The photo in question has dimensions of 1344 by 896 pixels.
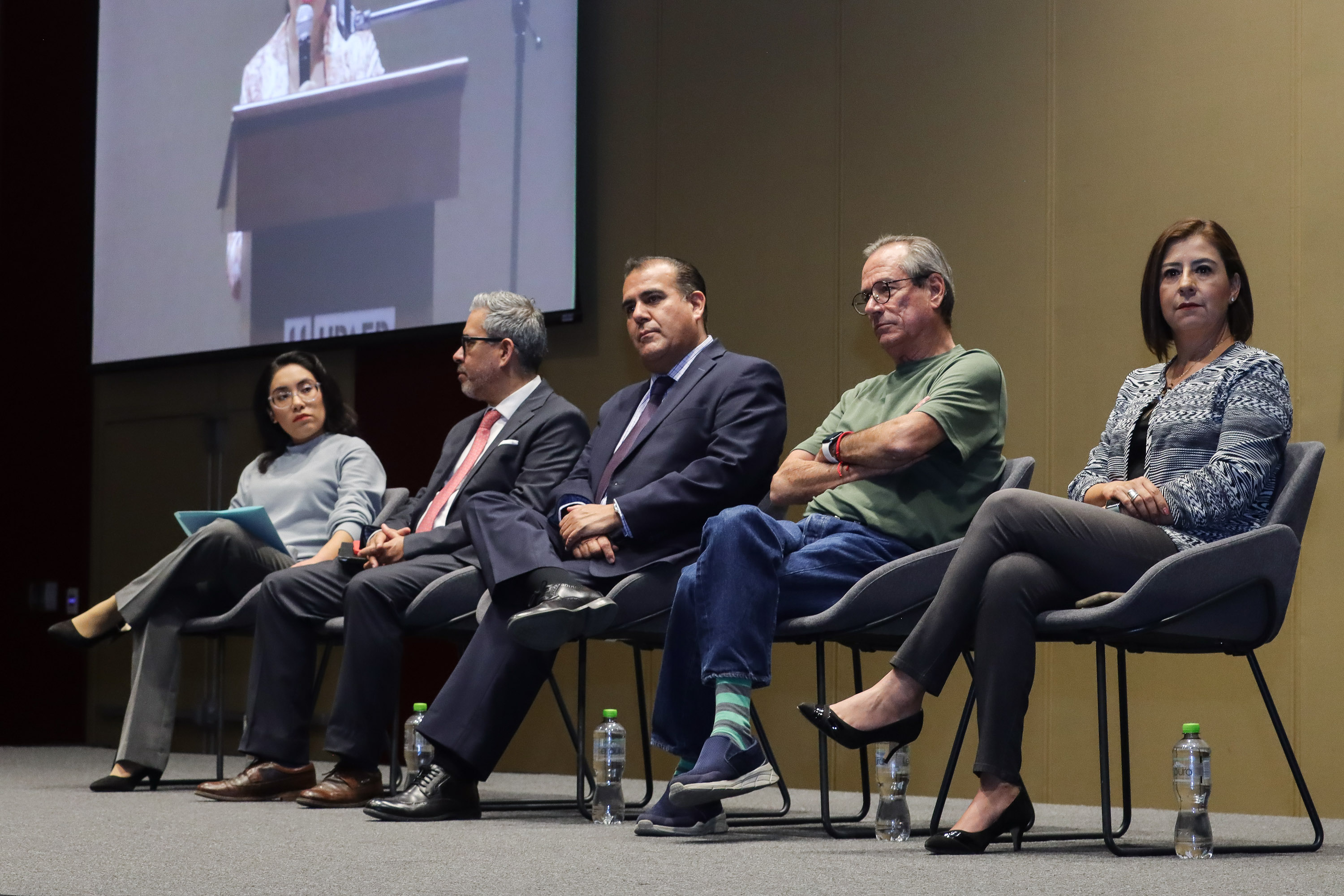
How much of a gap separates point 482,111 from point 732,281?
1.15 meters

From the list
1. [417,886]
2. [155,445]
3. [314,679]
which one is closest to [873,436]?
[417,886]

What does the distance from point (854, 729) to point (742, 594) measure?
12.5 inches

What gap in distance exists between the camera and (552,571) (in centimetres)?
284

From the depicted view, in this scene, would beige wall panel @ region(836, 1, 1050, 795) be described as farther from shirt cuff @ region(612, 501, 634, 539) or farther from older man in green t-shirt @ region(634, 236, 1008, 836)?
shirt cuff @ region(612, 501, 634, 539)

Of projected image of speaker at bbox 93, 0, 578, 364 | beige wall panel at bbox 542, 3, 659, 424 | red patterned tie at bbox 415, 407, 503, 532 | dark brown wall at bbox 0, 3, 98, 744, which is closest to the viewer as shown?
red patterned tie at bbox 415, 407, 503, 532

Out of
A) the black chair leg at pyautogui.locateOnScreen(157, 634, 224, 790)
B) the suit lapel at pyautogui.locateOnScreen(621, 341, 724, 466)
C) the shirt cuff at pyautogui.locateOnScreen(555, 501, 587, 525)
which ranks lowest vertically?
the black chair leg at pyautogui.locateOnScreen(157, 634, 224, 790)

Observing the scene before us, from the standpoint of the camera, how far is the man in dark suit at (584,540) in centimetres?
290

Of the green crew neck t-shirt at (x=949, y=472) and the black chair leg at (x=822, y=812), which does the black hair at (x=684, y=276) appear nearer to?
the green crew neck t-shirt at (x=949, y=472)

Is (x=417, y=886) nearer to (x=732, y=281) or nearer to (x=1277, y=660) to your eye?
(x=1277, y=660)

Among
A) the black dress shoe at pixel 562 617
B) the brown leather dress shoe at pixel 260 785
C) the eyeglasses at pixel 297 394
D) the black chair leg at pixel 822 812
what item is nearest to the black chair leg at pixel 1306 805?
the black chair leg at pixel 822 812

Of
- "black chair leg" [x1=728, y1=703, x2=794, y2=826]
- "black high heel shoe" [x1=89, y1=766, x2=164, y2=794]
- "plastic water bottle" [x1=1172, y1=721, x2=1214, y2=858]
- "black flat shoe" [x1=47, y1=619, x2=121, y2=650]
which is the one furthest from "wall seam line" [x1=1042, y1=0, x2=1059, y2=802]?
"black flat shoe" [x1=47, y1=619, x2=121, y2=650]

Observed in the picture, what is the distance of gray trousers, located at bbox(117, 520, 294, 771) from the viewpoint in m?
3.76

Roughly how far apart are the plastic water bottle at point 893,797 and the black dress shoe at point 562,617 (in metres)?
0.58

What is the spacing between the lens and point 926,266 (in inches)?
117
